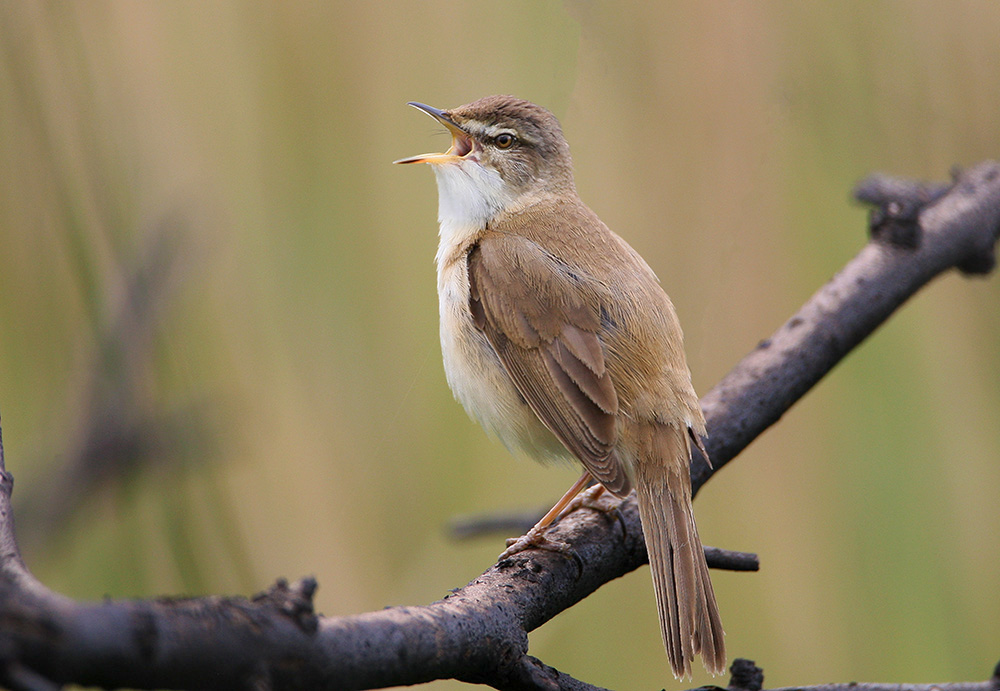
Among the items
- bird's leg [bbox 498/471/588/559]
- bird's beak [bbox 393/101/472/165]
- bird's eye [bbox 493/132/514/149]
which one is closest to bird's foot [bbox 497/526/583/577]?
bird's leg [bbox 498/471/588/559]

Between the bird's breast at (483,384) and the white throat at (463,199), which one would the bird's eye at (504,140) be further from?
the bird's breast at (483,384)

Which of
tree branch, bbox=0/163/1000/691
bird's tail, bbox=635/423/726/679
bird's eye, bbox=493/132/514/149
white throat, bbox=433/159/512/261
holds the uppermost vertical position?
bird's eye, bbox=493/132/514/149

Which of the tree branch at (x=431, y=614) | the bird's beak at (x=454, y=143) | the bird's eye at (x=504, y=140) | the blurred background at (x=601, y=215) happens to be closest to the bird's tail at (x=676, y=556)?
the tree branch at (x=431, y=614)

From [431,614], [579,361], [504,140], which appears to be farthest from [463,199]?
[431,614]

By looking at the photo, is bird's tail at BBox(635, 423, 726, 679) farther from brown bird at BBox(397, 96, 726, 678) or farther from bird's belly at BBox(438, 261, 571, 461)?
bird's belly at BBox(438, 261, 571, 461)

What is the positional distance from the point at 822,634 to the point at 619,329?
1.49m

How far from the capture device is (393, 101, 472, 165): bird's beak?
8.75ft

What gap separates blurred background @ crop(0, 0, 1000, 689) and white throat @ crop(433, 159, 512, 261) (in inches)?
13.9

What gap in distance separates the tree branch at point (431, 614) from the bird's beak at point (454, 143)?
112 cm

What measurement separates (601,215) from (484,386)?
1.26 metres

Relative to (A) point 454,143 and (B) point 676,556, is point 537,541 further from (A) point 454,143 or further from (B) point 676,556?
(A) point 454,143

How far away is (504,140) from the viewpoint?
9.55 feet

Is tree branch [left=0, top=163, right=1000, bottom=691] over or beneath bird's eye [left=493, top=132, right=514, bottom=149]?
beneath

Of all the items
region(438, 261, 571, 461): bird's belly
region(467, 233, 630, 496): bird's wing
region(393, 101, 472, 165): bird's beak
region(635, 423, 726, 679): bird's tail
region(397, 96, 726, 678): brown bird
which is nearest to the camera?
region(635, 423, 726, 679): bird's tail
